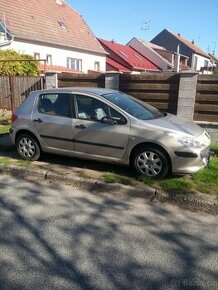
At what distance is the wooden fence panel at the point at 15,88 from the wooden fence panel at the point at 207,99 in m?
5.49

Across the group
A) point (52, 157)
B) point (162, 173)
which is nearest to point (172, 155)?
point (162, 173)

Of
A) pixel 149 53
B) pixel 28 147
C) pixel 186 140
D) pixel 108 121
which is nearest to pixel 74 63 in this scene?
pixel 149 53

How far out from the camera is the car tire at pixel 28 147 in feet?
20.4

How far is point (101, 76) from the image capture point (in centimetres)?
978

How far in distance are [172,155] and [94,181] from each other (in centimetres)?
133

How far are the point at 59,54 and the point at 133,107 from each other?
71.8 ft

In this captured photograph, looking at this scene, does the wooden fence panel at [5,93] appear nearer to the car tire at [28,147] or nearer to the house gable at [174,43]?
the car tire at [28,147]

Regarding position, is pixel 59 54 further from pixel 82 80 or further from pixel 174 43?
pixel 174 43

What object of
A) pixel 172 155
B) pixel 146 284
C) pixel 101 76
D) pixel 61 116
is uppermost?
pixel 101 76

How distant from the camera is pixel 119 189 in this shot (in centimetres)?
496

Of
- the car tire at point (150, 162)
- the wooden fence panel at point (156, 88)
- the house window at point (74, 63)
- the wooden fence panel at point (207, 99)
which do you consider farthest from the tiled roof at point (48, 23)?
the car tire at point (150, 162)

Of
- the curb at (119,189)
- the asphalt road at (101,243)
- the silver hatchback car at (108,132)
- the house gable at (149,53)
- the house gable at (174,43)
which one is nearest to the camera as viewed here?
the asphalt road at (101,243)

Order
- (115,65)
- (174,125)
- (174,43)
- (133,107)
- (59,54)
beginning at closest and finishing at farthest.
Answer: (174,125) < (133,107) < (59,54) < (115,65) < (174,43)

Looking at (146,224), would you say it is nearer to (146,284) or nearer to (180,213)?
(180,213)
